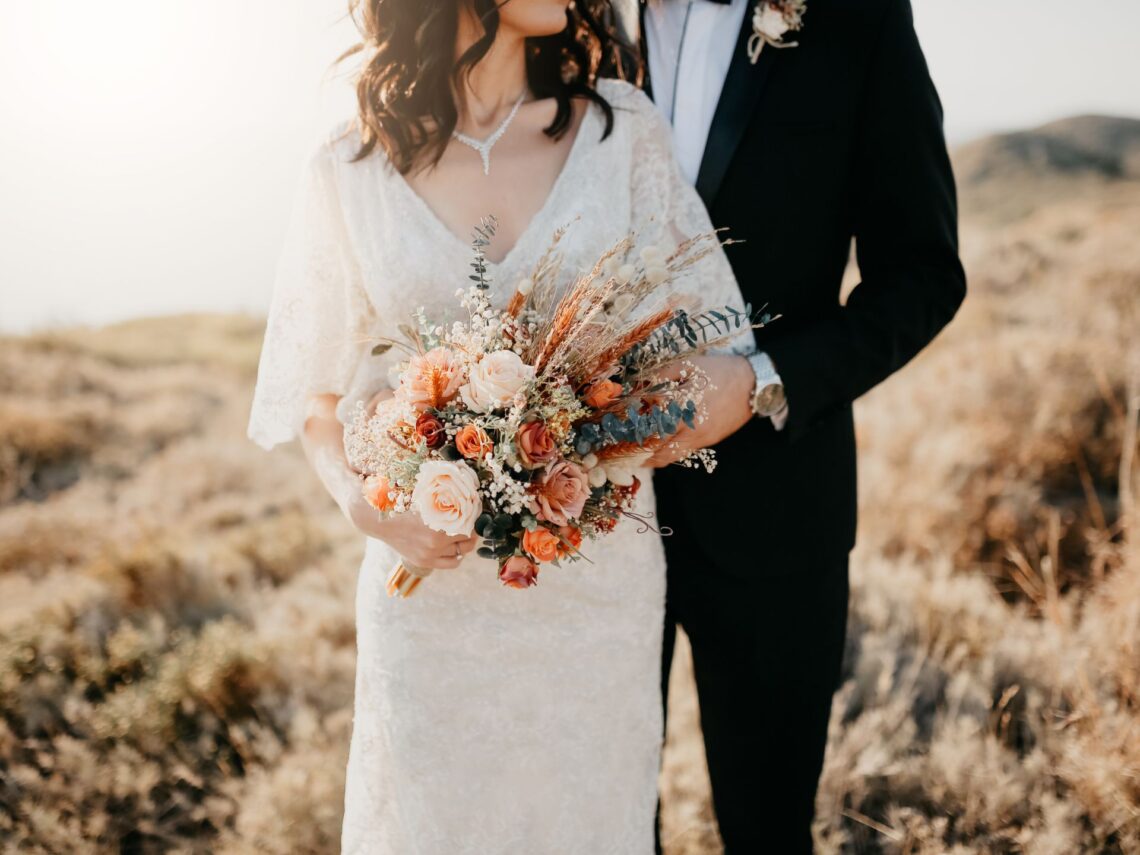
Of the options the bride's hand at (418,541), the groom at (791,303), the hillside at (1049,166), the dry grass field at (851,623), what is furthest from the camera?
the hillside at (1049,166)

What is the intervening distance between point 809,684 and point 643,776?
0.47 meters

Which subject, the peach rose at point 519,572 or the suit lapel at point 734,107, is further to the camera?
the suit lapel at point 734,107

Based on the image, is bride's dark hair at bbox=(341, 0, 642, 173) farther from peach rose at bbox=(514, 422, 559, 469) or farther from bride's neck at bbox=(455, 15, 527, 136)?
peach rose at bbox=(514, 422, 559, 469)

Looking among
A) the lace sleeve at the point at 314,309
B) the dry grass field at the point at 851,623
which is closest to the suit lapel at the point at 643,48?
the lace sleeve at the point at 314,309

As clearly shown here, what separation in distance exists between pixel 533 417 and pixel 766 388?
2.03 feet

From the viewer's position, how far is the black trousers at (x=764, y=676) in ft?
6.16

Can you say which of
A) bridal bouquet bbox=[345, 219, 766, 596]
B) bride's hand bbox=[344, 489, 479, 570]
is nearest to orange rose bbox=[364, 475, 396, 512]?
bridal bouquet bbox=[345, 219, 766, 596]

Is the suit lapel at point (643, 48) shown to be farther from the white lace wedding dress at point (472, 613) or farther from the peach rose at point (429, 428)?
the peach rose at point (429, 428)

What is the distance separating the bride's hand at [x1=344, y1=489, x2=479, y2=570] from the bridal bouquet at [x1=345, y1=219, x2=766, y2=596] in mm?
126

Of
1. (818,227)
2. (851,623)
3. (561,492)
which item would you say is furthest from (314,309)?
(851,623)

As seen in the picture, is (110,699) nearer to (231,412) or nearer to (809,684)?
(809,684)

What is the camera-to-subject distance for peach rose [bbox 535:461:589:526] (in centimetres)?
131

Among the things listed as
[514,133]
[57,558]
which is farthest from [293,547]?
[514,133]

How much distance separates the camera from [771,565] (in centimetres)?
184
